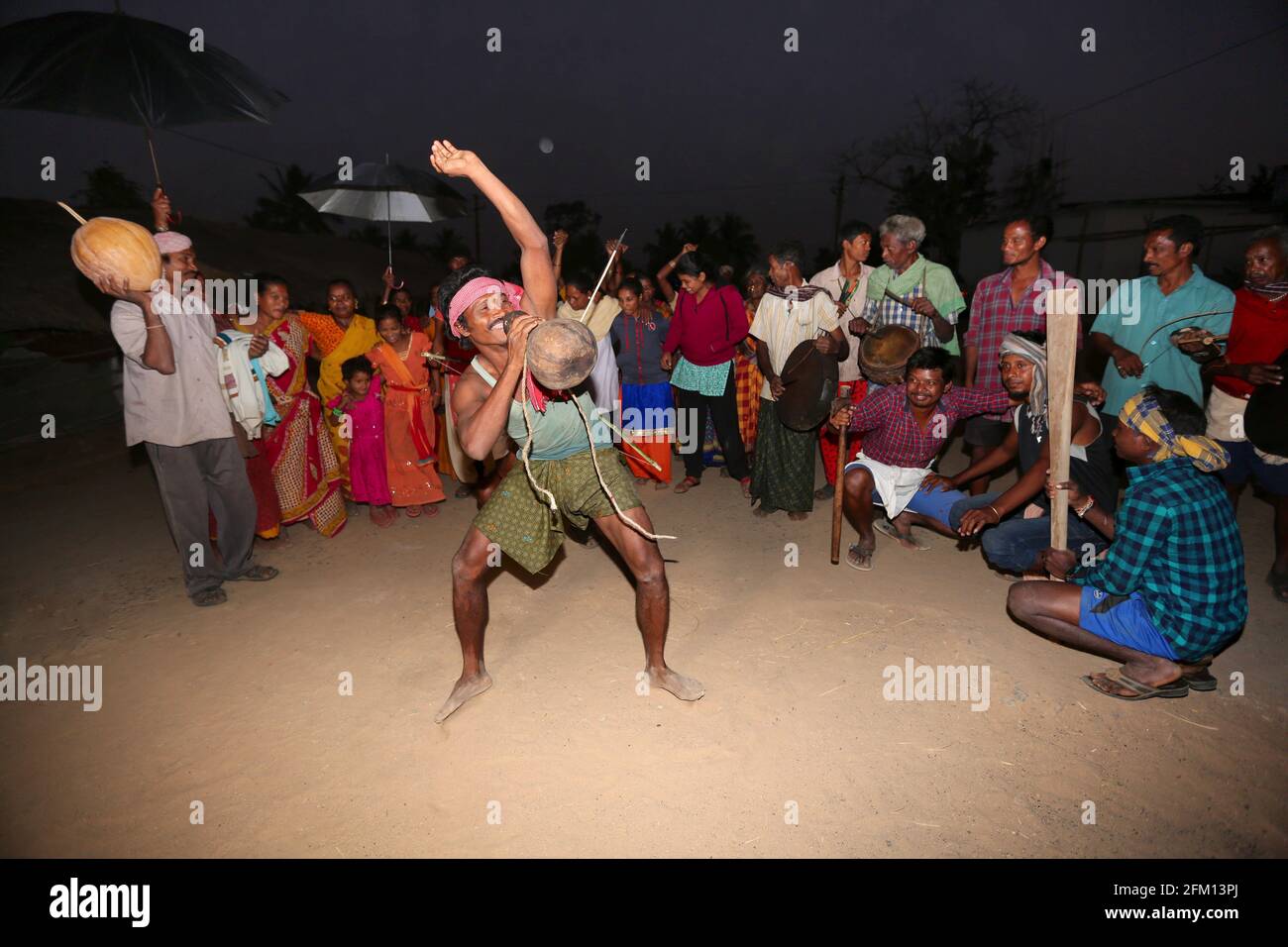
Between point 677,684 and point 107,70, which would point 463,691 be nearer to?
point 677,684

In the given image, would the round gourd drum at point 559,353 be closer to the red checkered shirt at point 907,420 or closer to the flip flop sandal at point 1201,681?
the red checkered shirt at point 907,420

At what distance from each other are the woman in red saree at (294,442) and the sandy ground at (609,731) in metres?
0.79

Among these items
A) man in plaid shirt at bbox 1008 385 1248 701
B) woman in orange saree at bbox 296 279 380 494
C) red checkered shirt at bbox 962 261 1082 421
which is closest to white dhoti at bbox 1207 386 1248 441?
red checkered shirt at bbox 962 261 1082 421

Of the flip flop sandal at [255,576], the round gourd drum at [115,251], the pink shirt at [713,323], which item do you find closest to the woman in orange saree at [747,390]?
the pink shirt at [713,323]

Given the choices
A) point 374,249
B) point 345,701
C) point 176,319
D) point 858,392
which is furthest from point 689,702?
point 374,249

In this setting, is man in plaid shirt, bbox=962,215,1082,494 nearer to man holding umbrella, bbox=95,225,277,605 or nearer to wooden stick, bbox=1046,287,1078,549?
wooden stick, bbox=1046,287,1078,549

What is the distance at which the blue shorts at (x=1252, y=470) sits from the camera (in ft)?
12.8

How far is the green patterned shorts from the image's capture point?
9.97ft

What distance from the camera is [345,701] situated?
129 inches

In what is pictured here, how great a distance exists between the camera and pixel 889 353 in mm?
4719

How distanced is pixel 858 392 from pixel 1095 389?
1740mm
